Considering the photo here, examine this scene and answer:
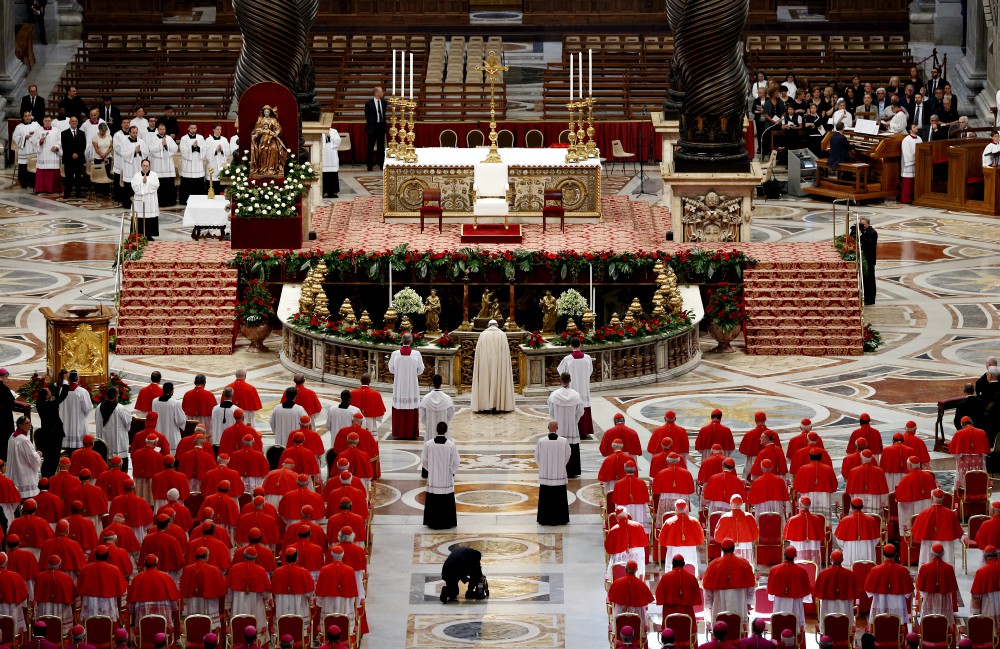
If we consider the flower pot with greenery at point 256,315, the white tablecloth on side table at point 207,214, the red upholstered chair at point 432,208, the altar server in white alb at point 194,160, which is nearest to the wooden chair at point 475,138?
the altar server in white alb at point 194,160

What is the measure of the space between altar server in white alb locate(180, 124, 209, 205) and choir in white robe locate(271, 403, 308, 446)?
593 inches

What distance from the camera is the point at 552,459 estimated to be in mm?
17375

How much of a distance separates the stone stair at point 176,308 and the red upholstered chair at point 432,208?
359 cm

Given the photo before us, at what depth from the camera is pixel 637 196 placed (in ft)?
110

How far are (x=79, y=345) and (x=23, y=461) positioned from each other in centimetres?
413

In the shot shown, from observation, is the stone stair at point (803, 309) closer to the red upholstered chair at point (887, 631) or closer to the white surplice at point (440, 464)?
the white surplice at point (440, 464)

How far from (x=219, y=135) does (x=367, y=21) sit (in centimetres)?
1166

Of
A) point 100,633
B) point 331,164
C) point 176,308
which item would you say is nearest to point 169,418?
point 100,633

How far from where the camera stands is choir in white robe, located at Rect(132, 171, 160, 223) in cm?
2930

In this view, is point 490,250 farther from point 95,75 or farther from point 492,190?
point 95,75

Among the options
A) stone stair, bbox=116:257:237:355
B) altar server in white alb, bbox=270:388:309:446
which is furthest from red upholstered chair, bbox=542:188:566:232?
altar server in white alb, bbox=270:388:309:446

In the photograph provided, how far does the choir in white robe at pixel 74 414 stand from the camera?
18.8 meters

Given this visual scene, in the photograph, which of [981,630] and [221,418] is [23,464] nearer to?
[221,418]

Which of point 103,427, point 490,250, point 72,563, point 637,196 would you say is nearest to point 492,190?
point 490,250
